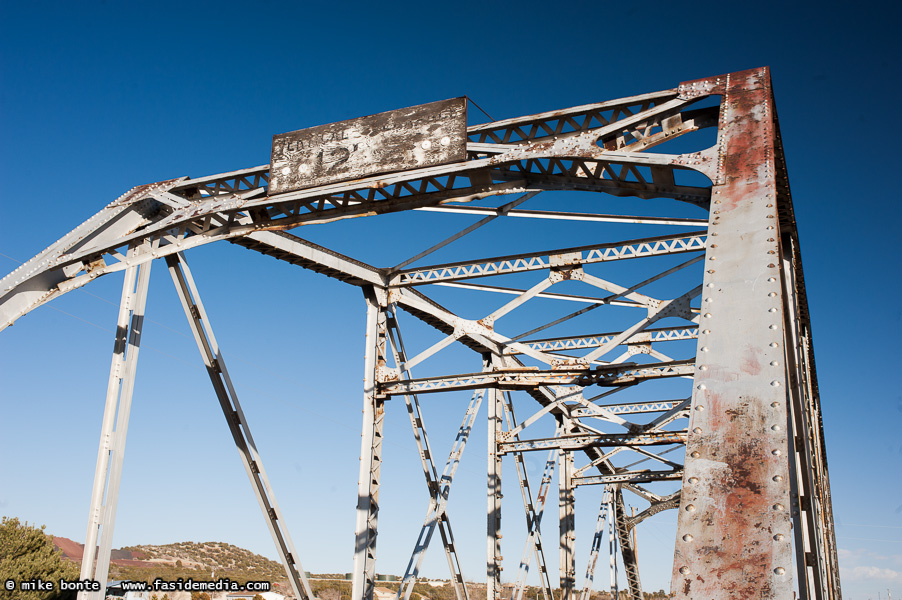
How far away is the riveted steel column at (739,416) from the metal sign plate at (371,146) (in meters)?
3.65

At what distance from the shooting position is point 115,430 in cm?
943

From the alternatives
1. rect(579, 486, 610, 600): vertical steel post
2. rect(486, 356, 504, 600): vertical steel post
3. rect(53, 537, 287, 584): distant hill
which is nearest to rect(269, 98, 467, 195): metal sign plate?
rect(486, 356, 504, 600): vertical steel post

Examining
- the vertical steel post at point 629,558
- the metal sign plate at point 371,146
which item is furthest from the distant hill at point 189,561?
the metal sign plate at point 371,146

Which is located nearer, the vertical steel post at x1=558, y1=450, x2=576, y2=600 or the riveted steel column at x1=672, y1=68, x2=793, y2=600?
the riveted steel column at x1=672, y1=68, x2=793, y2=600

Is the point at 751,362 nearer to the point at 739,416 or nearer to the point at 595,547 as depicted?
the point at 739,416

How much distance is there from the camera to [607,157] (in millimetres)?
7781

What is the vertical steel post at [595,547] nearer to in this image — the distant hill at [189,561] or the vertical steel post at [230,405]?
the vertical steel post at [230,405]

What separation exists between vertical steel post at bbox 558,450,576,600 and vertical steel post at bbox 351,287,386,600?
28.7 ft

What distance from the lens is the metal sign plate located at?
8.62m

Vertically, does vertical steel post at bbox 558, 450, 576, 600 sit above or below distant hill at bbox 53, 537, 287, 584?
above

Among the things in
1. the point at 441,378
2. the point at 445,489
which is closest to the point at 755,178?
the point at 441,378

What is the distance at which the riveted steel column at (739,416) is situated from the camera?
3.70m

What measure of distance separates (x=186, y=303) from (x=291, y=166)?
110 inches

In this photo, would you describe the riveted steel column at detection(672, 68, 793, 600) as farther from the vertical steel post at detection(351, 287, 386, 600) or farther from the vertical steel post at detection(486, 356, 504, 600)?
the vertical steel post at detection(486, 356, 504, 600)
